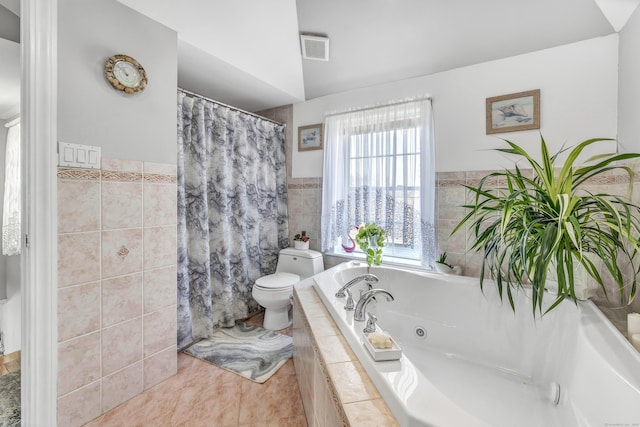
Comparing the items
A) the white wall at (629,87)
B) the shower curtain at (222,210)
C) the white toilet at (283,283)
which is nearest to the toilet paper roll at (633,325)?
the white wall at (629,87)

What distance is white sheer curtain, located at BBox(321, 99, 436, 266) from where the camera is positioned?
2250 millimetres

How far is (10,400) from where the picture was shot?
4.88 ft

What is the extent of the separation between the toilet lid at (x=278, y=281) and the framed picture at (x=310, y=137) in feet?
4.36

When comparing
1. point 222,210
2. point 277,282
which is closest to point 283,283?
point 277,282

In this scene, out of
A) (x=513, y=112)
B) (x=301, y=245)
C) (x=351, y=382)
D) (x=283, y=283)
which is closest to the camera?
(x=351, y=382)

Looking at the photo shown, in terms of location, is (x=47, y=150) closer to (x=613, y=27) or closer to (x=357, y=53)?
(x=357, y=53)

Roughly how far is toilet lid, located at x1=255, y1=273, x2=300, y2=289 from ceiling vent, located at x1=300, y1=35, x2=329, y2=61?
1.93m

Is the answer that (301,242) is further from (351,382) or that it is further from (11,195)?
(11,195)

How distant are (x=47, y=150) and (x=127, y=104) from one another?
1.53 feet

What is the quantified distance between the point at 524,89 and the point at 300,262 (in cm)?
226

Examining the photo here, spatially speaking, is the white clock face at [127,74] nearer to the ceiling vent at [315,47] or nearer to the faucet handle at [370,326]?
the ceiling vent at [315,47]

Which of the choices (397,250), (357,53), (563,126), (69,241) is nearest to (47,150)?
(69,241)

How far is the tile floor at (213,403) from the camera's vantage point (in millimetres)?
1433

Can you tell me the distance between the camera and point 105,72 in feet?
4.75
